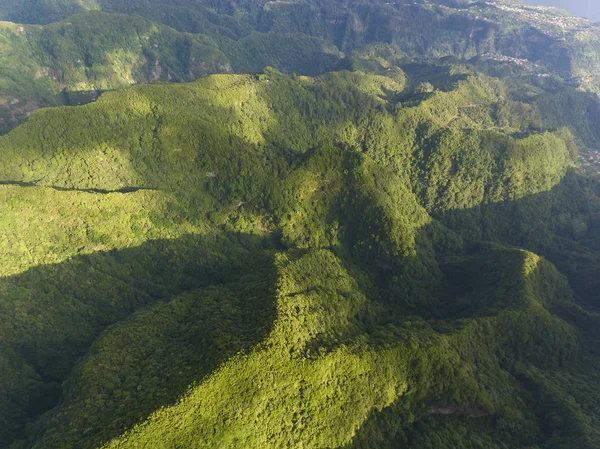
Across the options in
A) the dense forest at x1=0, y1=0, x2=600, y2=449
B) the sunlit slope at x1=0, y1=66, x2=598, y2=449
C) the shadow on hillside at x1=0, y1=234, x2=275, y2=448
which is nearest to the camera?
the shadow on hillside at x1=0, y1=234, x2=275, y2=448

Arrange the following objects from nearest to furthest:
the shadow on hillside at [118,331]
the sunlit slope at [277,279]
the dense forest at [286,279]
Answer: the shadow on hillside at [118,331], the sunlit slope at [277,279], the dense forest at [286,279]

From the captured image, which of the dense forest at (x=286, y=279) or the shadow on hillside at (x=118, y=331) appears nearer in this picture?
the shadow on hillside at (x=118, y=331)

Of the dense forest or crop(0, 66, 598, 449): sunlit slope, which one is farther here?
the dense forest

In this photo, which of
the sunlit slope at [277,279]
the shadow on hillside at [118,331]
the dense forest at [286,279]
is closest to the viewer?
the shadow on hillside at [118,331]

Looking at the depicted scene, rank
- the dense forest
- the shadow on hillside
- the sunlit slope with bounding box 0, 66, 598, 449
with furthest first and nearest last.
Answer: the dense forest, the sunlit slope with bounding box 0, 66, 598, 449, the shadow on hillside
